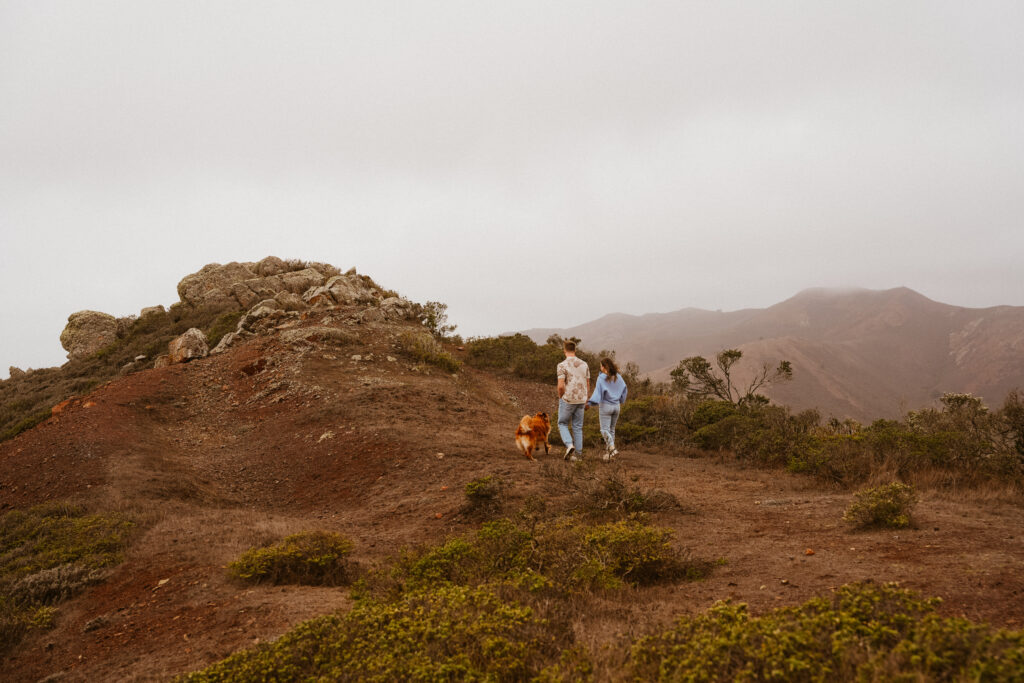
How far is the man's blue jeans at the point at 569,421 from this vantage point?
8.74 m

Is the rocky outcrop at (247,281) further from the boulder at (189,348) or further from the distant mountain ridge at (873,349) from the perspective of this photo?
the distant mountain ridge at (873,349)

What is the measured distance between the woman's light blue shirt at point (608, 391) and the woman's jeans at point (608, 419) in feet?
0.39

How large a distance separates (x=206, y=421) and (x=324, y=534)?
31.8ft

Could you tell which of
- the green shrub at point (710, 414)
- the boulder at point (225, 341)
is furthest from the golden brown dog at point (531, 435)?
the boulder at point (225, 341)

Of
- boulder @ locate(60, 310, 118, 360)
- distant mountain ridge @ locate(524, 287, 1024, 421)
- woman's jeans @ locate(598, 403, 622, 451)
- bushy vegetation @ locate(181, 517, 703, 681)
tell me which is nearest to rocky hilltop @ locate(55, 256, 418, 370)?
boulder @ locate(60, 310, 118, 360)

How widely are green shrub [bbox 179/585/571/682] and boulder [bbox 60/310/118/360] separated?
29218 millimetres

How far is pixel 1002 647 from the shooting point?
2.05 metres

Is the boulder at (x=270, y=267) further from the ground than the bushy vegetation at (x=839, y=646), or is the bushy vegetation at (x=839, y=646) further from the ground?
the boulder at (x=270, y=267)

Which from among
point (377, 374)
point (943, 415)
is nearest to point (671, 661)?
point (943, 415)

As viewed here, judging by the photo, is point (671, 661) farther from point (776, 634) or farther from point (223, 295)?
point (223, 295)

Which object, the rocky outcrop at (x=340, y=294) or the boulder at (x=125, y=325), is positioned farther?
the boulder at (x=125, y=325)

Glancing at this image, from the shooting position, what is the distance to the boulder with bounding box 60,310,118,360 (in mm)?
25828

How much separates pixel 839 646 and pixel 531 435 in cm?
697

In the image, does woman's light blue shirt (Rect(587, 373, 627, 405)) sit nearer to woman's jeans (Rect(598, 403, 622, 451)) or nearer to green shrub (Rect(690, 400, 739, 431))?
woman's jeans (Rect(598, 403, 622, 451))
